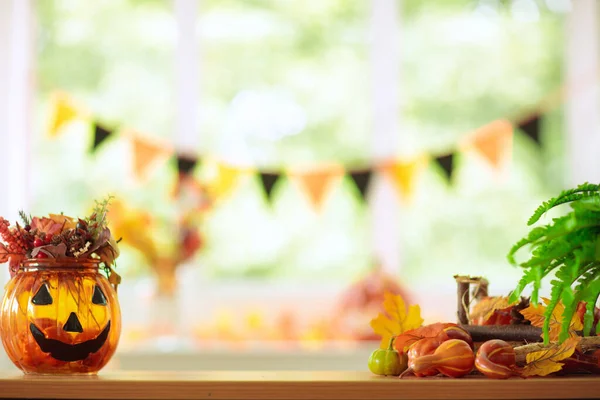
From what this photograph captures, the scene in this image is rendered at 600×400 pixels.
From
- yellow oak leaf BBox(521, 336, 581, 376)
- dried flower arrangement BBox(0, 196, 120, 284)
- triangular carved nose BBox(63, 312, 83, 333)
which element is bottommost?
yellow oak leaf BBox(521, 336, 581, 376)

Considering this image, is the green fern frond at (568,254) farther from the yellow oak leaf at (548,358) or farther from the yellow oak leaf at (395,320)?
the yellow oak leaf at (395,320)


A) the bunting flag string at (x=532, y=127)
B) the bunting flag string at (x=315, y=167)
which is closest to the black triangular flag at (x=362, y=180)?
the bunting flag string at (x=315, y=167)

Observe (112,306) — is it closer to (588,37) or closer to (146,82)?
(146,82)

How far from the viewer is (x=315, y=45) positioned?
11.0 ft

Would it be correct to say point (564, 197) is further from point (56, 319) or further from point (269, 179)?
point (269, 179)

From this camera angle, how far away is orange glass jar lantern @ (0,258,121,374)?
3.17 feet

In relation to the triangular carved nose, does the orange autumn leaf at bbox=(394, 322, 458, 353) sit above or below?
below

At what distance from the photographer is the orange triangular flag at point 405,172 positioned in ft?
10.5

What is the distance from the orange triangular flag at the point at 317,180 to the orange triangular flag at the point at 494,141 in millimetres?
526

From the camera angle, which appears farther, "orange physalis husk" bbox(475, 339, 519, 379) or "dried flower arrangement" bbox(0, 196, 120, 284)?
"dried flower arrangement" bbox(0, 196, 120, 284)

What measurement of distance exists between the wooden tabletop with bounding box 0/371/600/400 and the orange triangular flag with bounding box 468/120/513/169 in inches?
94.2

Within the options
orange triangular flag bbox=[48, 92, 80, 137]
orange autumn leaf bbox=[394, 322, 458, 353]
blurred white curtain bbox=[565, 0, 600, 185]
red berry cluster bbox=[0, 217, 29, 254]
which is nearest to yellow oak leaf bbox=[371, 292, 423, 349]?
orange autumn leaf bbox=[394, 322, 458, 353]

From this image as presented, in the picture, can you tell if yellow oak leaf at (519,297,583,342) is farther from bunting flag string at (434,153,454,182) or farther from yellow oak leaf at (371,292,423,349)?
bunting flag string at (434,153,454,182)

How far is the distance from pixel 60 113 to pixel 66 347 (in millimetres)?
2333
